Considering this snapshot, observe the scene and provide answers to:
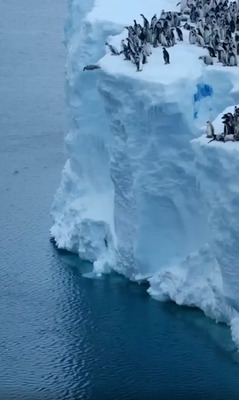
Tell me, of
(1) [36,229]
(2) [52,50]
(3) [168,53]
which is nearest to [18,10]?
(2) [52,50]

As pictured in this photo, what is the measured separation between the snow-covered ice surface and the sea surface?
50 cm

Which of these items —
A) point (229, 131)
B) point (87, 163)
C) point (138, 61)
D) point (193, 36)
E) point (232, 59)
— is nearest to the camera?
point (229, 131)

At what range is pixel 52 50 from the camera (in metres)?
47.1

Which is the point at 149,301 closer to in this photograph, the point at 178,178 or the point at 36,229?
the point at 178,178

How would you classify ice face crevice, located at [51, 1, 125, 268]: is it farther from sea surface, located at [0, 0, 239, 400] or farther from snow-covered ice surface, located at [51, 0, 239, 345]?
sea surface, located at [0, 0, 239, 400]

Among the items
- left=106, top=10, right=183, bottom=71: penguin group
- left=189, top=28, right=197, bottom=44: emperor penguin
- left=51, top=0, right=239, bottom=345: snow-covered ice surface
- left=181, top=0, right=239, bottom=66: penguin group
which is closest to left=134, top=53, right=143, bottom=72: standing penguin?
left=106, top=10, right=183, bottom=71: penguin group

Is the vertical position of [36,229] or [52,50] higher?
[52,50]

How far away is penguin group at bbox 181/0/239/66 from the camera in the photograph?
21484 mm

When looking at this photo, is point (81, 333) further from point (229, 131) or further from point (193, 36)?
point (193, 36)

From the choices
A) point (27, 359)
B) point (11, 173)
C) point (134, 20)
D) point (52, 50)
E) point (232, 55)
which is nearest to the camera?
point (27, 359)

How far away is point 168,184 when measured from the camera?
20.9 meters

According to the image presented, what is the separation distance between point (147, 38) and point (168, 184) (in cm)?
349

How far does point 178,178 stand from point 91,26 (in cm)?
474

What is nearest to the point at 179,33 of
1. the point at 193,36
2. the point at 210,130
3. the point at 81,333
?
the point at 193,36
